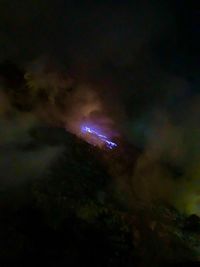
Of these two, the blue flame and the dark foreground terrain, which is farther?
the blue flame

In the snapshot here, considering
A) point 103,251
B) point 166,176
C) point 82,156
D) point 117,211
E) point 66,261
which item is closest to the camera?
point 66,261

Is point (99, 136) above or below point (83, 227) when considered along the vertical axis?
above

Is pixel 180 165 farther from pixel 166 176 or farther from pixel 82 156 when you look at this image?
pixel 82 156

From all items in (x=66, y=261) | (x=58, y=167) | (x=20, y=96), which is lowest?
(x=66, y=261)

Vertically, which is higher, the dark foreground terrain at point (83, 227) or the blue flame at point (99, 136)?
the blue flame at point (99, 136)

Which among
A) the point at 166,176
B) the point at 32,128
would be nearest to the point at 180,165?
the point at 166,176

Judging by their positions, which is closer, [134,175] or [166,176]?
[134,175]

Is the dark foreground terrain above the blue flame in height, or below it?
below

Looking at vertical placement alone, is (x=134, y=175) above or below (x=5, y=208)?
above

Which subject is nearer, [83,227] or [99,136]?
[83,227]

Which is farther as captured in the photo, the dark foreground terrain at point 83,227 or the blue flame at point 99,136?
the blue flame at point 99,136

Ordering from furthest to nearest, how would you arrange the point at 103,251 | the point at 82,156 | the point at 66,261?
the point at 82,156 < the point at 103,251 < the point at 66,261
